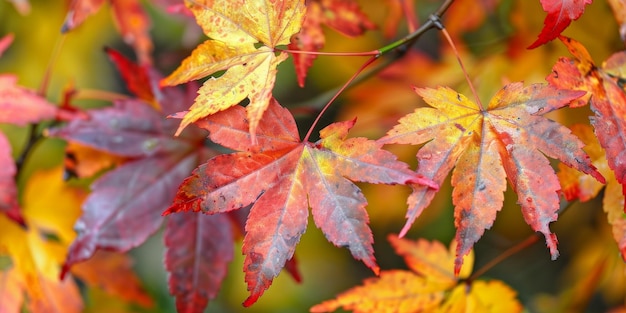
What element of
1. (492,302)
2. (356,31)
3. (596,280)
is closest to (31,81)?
(356,31)

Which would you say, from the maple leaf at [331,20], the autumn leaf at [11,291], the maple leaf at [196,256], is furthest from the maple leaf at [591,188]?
the autumn leaf at [11,291]

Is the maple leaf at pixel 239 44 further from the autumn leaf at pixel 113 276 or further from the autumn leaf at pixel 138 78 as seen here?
the autumn leaf at pixel 113 276

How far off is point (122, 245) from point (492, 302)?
0.55 meters

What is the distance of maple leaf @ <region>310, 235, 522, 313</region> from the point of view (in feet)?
2.73

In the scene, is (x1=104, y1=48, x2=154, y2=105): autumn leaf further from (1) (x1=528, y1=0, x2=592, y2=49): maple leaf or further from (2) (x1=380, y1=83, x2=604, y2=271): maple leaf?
(1) (x1=528, y1=0, x2=592, y2=49): maple leaf

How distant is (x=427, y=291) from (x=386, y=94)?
61 cm

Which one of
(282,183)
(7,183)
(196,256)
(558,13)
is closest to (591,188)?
(558,13)

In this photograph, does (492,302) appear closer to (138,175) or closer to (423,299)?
(423,299)

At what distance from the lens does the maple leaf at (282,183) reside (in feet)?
2.15

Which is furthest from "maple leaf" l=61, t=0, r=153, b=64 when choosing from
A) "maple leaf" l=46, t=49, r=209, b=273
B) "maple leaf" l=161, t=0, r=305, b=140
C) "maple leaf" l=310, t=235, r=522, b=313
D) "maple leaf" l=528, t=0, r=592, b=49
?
"maple leaf" l=528, t=0, r=592, b=49

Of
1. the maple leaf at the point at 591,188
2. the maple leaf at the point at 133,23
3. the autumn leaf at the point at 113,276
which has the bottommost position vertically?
the autumn leaf at the point at 113,276

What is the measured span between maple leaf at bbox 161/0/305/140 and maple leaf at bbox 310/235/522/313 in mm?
333

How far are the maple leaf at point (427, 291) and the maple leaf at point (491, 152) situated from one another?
233mm

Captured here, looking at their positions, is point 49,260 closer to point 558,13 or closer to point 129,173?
point 129,173
